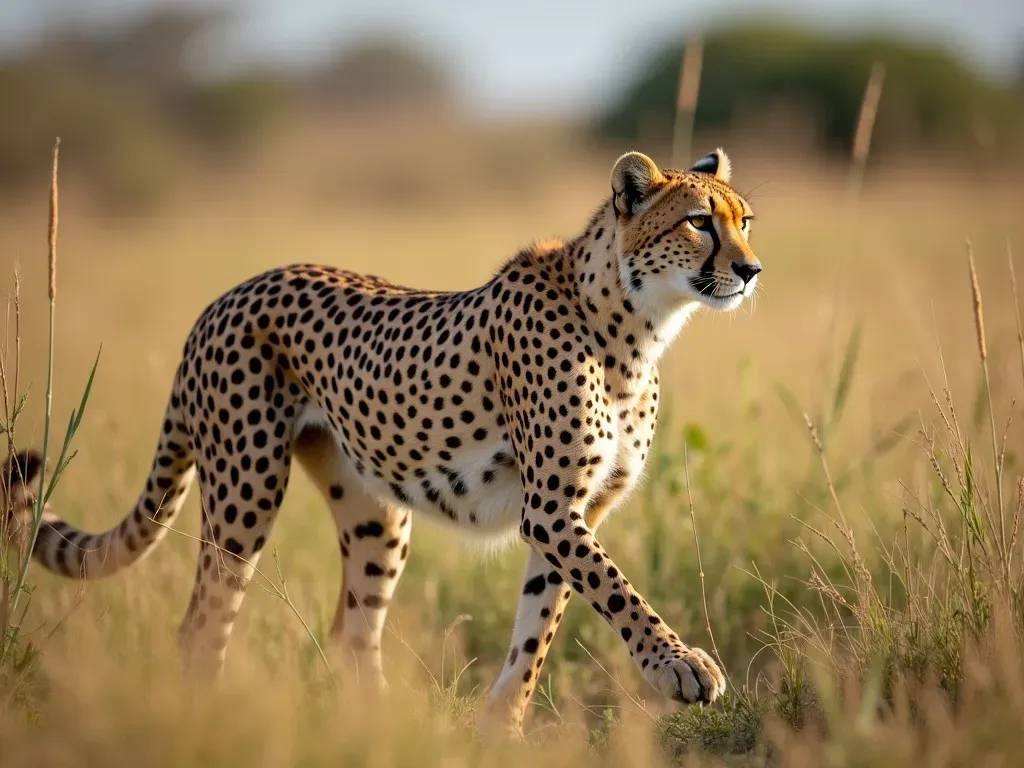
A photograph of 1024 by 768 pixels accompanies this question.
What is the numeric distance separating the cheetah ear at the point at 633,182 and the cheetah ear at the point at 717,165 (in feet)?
1.35

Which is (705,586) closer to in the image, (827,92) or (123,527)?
(123,527)

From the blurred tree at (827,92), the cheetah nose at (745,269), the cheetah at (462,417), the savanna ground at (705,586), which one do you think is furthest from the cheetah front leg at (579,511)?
the blurred tree at (827,92)

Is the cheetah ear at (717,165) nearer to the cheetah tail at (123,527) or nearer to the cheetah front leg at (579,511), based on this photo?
the cheetah front leg at (579,511)

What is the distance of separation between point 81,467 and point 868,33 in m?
28.5

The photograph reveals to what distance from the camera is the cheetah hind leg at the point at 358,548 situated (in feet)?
12.8

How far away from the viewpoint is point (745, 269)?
3.12m

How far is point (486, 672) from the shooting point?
166 inches

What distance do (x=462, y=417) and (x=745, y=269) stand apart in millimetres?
885

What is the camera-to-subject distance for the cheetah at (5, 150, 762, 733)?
316 centimetres

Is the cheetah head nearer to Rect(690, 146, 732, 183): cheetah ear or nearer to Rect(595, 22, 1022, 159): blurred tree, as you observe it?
Rect(690, 146, 732, 183): cheetah ear

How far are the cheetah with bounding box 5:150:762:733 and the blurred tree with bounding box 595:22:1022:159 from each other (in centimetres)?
1869

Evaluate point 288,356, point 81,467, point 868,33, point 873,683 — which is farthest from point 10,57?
point 873,683

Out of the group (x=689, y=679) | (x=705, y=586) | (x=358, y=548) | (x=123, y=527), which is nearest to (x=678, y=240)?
(x=689, y=679)

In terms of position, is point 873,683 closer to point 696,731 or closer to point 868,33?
point 696,731
